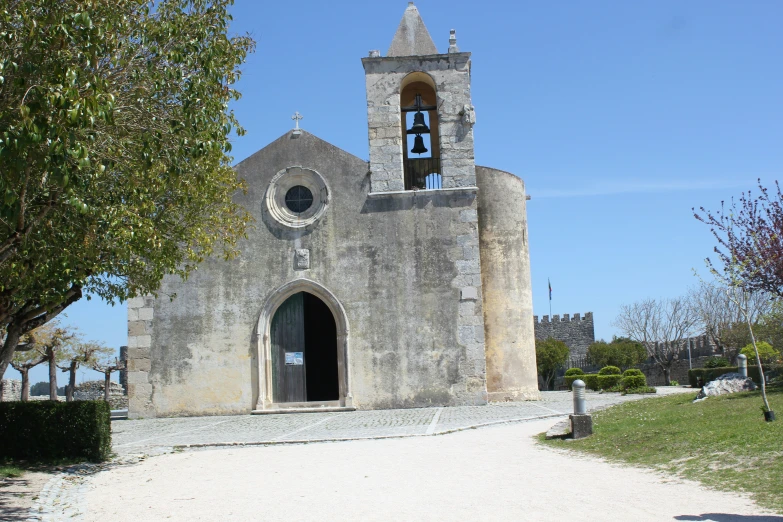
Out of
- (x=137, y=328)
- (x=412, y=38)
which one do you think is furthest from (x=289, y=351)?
(x=412, y=38)

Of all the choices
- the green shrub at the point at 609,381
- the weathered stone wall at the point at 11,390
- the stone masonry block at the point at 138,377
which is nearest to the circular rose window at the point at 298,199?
the stone masonry block at the point at 138,377

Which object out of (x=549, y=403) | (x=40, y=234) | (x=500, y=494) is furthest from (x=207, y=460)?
(x=549, y=403)

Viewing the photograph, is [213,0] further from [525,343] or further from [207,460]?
[525,343]

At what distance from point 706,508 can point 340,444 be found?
24.8ft

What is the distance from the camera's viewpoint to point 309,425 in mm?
17438

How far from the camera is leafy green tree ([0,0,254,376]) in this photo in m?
6.96

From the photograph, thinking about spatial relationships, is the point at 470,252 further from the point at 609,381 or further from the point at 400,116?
the point at 609,381

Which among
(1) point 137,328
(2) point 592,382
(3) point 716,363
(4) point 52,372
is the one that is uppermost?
(1) point 137,328

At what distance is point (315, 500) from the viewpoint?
28.5 feet

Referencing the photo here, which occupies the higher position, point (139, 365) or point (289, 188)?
point (289, 188)

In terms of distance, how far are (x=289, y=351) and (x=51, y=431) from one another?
32.3 ft

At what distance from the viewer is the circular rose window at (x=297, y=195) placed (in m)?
21.8

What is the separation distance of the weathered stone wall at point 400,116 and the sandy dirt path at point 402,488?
10204 millimetres

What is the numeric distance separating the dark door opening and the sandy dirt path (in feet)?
28.3
